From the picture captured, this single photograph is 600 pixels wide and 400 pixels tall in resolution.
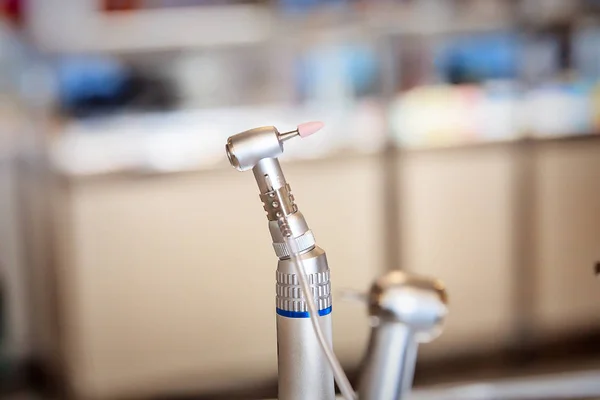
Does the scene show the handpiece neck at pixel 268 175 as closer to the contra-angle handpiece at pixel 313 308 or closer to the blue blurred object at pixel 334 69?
the contra-angle handpiece at pixel 313 308

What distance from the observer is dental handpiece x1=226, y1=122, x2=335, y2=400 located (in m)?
0.55

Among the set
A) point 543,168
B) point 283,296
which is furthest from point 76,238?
point 283,296

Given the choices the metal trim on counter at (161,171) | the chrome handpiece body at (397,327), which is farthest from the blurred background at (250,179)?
the chrome handpiece body at (397,327)

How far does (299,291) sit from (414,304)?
8 cm

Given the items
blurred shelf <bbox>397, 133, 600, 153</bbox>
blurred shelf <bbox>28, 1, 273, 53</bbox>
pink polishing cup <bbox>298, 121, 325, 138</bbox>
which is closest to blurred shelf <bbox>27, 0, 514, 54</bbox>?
blurred shelf <bbox>28, 1, 273, 53</bbox>

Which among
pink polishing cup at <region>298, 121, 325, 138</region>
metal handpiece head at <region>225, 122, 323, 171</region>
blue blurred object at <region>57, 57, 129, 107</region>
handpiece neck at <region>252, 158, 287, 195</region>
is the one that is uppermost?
blue blurred object at <region>57, 57, 129, 107</region>

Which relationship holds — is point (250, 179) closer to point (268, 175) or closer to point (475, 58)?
point (475, 58)

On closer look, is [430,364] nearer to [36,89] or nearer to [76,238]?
[76,238]

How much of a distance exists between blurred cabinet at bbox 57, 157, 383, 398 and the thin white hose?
148cm

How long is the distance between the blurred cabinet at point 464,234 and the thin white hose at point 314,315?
178 centimetres

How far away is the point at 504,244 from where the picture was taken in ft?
7.87

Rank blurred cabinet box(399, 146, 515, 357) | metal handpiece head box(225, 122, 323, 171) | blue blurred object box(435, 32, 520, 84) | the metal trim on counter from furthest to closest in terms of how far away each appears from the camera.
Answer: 1. blue blurred object box(435, 32, 520, 84)
2. blurred cabinet box(399, 146, 515, 357)
3. the metal trim on counter
4. metal handpiece head box(225, 122, 323, 171)

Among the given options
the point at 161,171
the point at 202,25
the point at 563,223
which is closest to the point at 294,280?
the point at 161,171

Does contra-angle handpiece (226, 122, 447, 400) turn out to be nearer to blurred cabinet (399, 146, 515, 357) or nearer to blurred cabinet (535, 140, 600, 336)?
blurred cabinet (399, 146, 515, 357)
